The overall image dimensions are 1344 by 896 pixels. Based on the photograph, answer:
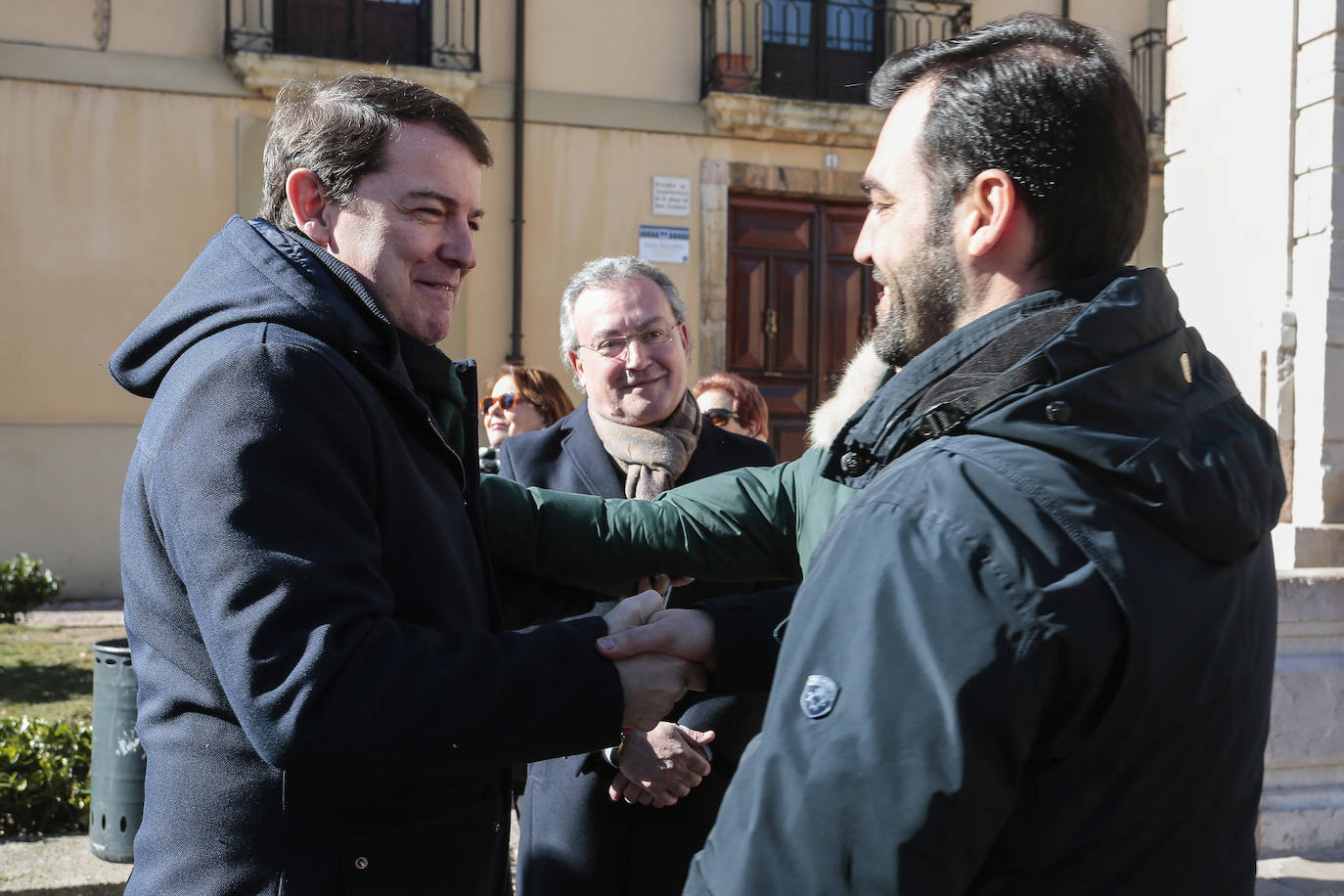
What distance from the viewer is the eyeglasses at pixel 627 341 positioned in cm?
322

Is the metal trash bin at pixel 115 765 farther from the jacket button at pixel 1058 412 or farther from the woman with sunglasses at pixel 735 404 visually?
the jacket button at pixel 1058 412

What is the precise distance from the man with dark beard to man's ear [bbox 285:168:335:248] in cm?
94

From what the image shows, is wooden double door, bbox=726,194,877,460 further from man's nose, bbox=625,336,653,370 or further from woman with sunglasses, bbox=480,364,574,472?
man's nose, bbox=625,336,653,370

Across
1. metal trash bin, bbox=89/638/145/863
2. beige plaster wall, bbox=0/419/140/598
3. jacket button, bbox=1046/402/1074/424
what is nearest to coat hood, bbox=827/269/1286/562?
jacket button, bbox=1046/402/1074/424

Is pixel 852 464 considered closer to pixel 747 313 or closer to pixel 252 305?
pixel 252 305

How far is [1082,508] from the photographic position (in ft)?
3.86

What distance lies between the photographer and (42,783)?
4.23 metres

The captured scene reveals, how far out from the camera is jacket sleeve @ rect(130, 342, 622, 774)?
146cm

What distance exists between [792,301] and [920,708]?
10538 mm

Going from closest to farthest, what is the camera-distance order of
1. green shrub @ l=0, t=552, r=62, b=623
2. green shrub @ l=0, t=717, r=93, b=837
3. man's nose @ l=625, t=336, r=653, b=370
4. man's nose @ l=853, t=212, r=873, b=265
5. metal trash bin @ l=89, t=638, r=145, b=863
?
man's nose @ l=853, t=212, r=873, b=265 → man's nose @ l=625, t=336, r=653, b=370 → metal trash bin @ l=89, t=638, r=145, b=863 → green shrub @ l=0, t=717, r=93, b=837 → green shrub @ l=0, t=552, r=62, b=623

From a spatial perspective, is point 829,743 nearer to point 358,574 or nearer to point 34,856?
point 358,574

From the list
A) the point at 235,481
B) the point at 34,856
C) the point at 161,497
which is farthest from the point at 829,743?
the point at 34,856

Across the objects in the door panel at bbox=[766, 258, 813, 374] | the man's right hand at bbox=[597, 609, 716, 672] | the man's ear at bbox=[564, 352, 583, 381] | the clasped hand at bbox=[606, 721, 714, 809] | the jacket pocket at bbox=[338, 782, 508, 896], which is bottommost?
the clasped hand at bbox=[606, 721, 714, 809]

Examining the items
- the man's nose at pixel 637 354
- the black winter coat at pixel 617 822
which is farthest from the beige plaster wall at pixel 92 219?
the black winter coat at pixel 617 822
